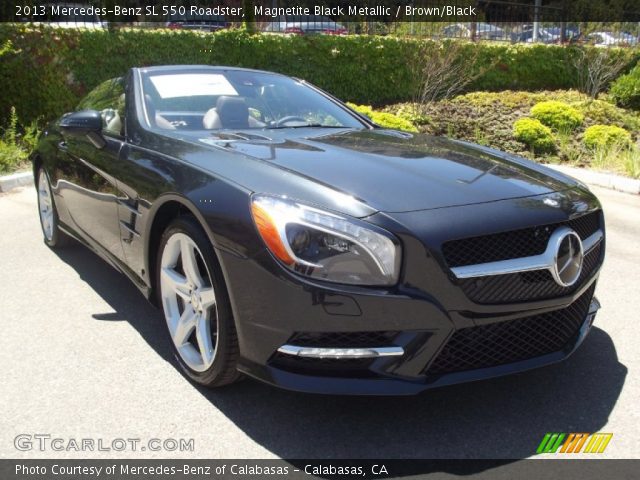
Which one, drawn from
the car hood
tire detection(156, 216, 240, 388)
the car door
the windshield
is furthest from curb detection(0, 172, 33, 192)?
tire detection(156, 216, 240, 388)

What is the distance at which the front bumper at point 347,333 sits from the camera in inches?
→ 87.3

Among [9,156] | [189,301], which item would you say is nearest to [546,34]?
[9,156]

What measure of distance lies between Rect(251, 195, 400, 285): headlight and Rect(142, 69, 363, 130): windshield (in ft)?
4.84

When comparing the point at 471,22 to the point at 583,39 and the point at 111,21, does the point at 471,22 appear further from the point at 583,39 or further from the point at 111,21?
the point at 111,21

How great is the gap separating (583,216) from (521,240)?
499 millimetres

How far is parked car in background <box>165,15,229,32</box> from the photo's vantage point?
12.5 m

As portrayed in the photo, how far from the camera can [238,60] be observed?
12320 mm

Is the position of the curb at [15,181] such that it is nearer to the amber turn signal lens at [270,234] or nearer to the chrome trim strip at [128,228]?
the chrome trim strip at [128,228]

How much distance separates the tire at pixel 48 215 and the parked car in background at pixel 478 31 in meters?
10.2

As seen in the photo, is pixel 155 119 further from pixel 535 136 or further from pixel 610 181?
pixel 535 136

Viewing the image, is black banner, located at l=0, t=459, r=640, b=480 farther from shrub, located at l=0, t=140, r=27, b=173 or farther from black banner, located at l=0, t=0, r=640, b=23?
black banner, located at l=0, t=0, r=640, b=23

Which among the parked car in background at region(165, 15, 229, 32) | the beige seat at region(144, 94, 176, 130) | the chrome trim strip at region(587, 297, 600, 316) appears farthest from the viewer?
the parked car in background at region(165, 15, 229, 32)

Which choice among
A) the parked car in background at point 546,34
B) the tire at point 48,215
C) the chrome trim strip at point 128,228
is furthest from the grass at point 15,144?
the parked car in background at point 546,34

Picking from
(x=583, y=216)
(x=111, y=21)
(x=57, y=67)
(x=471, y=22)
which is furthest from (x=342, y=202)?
(x=471, y=22)
